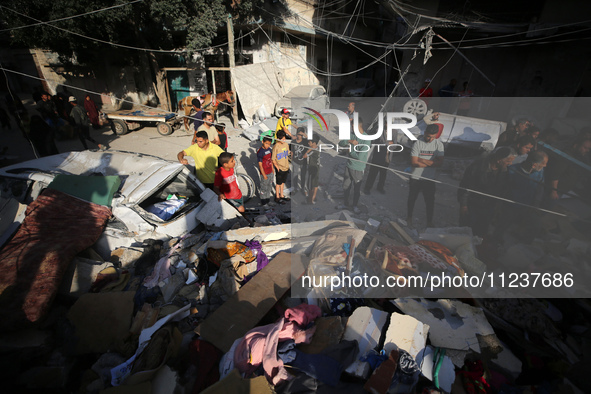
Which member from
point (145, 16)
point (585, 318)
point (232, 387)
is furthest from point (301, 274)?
point (145, 16)

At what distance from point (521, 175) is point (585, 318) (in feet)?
6.47

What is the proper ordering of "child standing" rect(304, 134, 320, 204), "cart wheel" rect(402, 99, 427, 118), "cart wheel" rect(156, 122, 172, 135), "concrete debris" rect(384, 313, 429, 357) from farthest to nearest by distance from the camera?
"cart wheel" rect(156, 122, 172, 135) → "cart wheel" rect(402, 99, 427, 118) → "child standing" rect(304, 134, 320, 204) → "concrete debris" rect(384, 313, 429, 357)

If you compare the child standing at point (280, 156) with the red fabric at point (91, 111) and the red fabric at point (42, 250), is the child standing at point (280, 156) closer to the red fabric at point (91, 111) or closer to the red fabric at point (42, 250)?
the red fabric at point (42, 250)

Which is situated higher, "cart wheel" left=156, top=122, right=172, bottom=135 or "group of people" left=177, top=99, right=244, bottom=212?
"group of people" left=177, top=99, right=244, bottom=212

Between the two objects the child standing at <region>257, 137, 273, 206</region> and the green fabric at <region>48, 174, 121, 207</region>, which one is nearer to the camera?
the green fabric at <region>48, 174, 121, 207</region>

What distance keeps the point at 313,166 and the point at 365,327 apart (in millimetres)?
3584

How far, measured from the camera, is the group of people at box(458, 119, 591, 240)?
3904mm

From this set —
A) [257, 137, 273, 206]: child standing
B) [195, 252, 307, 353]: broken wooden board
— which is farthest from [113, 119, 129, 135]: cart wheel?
[195, 252, 307, 353]: broken wooden board

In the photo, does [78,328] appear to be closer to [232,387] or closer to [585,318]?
[232,387]

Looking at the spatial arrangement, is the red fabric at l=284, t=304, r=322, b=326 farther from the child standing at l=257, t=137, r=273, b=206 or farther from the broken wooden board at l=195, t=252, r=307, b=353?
the child standing at l=257, t=137, r=273, b=206

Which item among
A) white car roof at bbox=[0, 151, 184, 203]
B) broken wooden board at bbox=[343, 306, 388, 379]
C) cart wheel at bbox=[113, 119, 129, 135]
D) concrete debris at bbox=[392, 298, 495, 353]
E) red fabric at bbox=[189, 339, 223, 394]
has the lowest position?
cart wheel at bbox=[113, 119, 129, 135]

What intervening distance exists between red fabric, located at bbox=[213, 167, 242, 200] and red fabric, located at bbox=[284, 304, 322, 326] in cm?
241

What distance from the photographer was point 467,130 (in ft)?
24.8

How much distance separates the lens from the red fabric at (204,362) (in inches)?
87.7
